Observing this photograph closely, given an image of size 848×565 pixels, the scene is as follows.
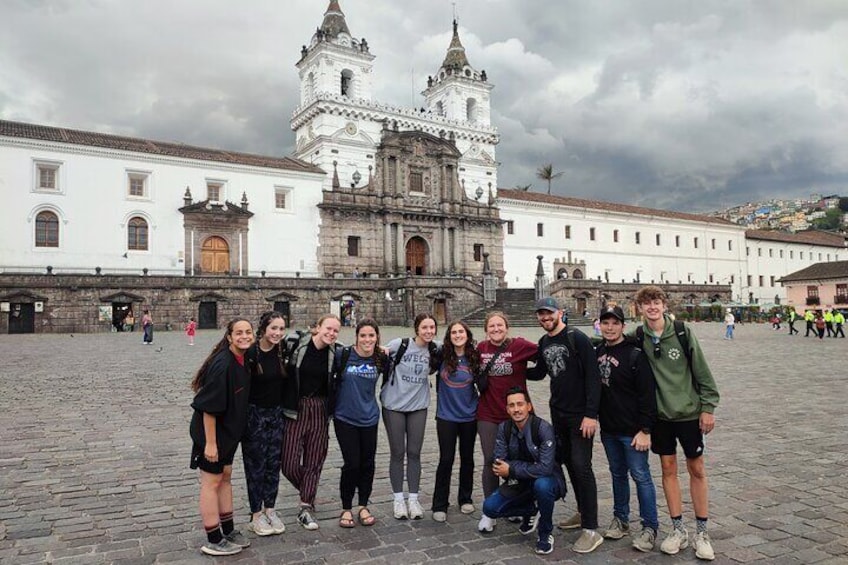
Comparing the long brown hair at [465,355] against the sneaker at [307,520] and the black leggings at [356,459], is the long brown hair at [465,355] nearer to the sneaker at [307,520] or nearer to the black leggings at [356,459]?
the black leggings at [356,459]

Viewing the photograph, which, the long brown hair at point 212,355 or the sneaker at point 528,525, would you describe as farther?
the sneaker at point 528,525

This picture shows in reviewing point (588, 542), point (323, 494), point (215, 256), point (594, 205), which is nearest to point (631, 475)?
point (588, 542)

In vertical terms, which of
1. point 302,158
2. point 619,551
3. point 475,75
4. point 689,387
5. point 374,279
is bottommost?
point 619,551

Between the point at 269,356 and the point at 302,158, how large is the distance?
4174 cm

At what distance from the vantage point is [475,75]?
5112 centimetres

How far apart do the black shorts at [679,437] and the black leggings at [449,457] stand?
4.93 ft

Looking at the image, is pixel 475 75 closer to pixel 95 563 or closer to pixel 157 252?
pixel 157 252

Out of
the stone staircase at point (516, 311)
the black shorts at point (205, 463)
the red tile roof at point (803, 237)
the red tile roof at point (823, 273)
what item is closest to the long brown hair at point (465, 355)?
the black shorts at point (205, 463)

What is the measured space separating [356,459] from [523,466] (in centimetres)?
142

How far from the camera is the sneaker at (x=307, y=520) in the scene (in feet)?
16.2

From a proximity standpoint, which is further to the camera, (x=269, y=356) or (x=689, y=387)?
(x=269, y=356)

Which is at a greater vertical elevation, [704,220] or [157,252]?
[704,220]

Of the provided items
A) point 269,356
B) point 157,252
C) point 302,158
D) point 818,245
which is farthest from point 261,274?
point 818,245

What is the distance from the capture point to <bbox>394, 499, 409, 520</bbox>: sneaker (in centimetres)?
518
